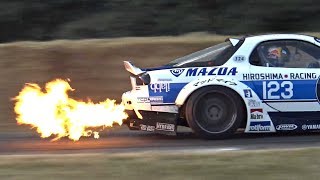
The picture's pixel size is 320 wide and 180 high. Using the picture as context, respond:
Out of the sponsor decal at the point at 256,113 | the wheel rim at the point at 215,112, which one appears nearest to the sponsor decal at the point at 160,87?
the wheel rim at the point at 215,112

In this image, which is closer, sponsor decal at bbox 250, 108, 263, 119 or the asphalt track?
the asphalt track

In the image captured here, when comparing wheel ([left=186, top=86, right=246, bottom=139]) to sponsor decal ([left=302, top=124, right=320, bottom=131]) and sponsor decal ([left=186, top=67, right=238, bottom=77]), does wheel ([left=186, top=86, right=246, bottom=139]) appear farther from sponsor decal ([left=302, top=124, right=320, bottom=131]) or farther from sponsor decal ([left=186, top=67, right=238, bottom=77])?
sponsor decal ([left=302, top=124, right=320, bottom=131])

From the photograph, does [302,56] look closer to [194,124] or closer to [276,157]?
[194,124]

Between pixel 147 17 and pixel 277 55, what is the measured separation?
897 centimetres

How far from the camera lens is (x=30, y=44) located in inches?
568

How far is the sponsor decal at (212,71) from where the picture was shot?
31.0 ft

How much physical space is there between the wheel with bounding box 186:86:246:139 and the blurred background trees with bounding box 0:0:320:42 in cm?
839

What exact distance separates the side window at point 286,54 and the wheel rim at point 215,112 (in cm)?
70

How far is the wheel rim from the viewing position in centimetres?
943

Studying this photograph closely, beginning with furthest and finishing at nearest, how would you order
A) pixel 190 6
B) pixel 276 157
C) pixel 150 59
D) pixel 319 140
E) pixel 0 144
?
pixel 190 6 < pixel 150 59 < pixel 0 144 < pixel 319 140 < pixel 276 157

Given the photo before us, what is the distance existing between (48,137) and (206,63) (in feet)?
9.03

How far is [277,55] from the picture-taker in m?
9.62

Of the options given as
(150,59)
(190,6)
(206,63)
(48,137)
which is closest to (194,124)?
(206,63)

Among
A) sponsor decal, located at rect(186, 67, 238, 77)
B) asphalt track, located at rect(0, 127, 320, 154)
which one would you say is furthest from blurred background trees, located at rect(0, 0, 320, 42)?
sponsor decal, located at rect(186, 67, 238, 77)
